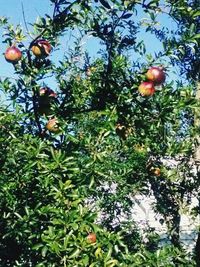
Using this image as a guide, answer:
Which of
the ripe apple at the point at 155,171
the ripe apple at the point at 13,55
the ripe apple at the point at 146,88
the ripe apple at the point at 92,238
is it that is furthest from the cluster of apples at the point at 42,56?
the ripe apple at the point at 155,171

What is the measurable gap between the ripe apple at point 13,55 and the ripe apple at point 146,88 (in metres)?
0.94

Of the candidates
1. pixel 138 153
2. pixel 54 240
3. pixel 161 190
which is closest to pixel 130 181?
pixel 138 153

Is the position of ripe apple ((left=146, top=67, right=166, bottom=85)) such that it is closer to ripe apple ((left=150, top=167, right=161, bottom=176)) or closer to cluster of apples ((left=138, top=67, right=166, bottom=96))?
cluster of apples ((left=138, top=67, right=166, bottom=96))

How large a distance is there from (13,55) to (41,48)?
0.71 feet

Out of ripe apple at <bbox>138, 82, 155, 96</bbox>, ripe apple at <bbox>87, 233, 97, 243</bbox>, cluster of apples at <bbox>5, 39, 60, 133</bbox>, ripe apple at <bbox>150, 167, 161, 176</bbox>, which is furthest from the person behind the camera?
ripe apple at <bbox>150, 167, 161, 176</bbox>

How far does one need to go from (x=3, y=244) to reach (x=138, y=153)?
7.76ft

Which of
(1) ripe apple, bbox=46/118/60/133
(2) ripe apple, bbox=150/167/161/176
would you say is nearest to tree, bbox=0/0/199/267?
(1) ripe apple, bbox=46/118/60/133

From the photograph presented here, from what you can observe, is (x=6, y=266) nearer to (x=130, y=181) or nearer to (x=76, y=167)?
(x=76, y=167)

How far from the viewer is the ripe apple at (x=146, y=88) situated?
2.71m

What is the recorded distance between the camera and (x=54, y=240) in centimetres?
239

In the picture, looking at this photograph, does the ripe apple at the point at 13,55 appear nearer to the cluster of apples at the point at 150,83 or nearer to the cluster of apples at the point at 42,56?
the cluster of apples at the point at 42,56

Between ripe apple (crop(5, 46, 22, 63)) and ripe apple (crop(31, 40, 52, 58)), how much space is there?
0.39ft

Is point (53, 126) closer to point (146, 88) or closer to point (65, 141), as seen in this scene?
point (65, 141)

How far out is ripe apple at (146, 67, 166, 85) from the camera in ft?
9.03
